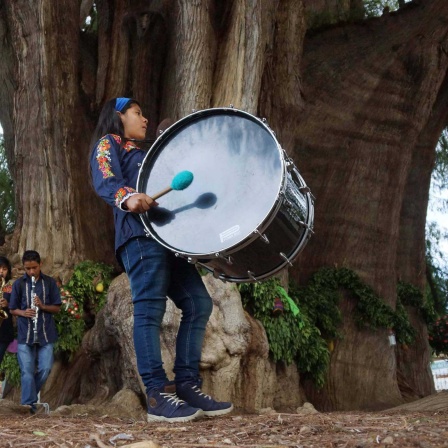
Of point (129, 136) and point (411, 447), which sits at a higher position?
point (129, 136)

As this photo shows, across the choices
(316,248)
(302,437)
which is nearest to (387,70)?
(316,248)

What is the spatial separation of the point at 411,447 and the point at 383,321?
5895mm

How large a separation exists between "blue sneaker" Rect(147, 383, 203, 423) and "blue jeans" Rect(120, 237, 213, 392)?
49 mm

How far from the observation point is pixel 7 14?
8.31m

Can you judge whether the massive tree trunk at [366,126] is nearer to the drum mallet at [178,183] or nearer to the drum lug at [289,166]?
the drum lug at [289,166]

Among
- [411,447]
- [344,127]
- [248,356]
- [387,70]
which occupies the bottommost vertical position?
[411,447]

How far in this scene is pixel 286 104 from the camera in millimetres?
8180

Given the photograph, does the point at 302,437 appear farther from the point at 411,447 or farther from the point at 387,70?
the point at 387,70

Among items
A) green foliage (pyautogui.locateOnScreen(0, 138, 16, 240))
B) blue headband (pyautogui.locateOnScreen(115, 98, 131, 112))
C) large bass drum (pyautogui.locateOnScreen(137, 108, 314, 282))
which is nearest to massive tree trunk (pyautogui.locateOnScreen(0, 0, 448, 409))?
blue headband (pyautogui.locateOnScreen(115, 98, 131, 112))

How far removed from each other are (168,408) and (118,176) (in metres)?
1.31

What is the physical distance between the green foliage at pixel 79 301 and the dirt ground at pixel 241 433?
2.88m

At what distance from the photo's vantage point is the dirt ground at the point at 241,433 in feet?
11.1

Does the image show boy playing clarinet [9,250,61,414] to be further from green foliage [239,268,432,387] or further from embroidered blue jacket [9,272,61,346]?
green foliage [239,268,432,387]

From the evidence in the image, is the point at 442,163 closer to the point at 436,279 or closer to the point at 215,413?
the point at 436,279
